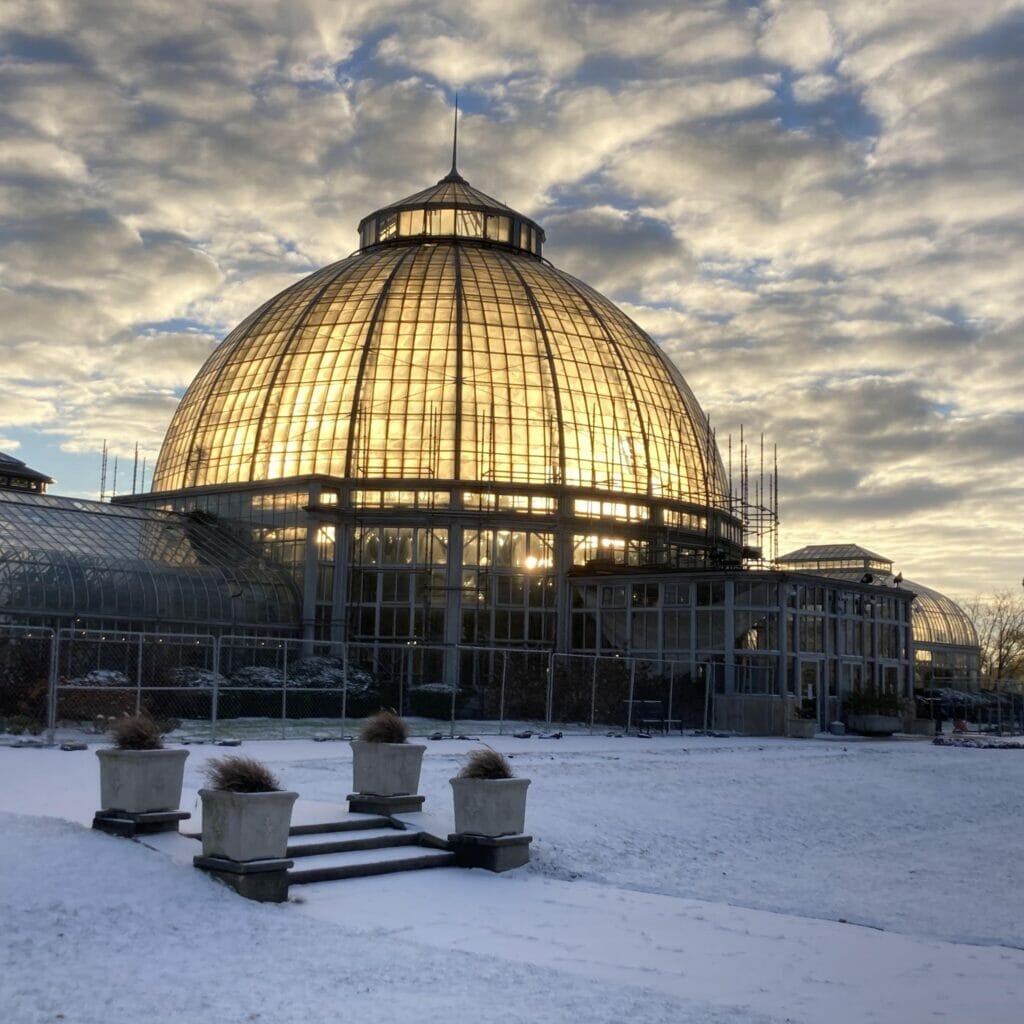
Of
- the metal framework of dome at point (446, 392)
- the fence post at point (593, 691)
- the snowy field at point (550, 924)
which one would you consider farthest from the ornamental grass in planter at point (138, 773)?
the metal framework of dome at point (446, 392)

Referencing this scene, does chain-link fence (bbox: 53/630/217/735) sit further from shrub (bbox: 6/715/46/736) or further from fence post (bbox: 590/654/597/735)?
fence post (bbox: 590/654/597/735)

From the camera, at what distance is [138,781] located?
18094 millimetres

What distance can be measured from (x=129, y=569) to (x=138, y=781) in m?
35.7

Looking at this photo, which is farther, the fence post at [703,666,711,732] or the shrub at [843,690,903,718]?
the shrub at [843,690,903,718]

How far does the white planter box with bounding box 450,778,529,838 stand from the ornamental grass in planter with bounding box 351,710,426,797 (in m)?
1.91

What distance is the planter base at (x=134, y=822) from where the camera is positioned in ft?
58.4

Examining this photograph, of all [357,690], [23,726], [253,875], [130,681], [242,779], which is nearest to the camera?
[253,875]

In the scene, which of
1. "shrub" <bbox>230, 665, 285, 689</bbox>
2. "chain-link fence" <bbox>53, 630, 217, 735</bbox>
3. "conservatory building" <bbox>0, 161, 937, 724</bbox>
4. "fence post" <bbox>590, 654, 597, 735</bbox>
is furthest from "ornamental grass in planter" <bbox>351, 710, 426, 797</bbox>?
"conservatory building" <bbox>0, 161, 937, 724</bbox>

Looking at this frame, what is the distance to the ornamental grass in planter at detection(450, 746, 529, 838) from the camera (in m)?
19.7

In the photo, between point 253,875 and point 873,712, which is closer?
point 253,875

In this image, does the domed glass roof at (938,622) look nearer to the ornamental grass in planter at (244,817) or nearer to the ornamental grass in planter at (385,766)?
the ornamental grass in planter at (385,766)

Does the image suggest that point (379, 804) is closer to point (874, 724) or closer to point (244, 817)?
point (244, 817)

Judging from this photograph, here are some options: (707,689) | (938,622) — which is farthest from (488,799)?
(938,622)

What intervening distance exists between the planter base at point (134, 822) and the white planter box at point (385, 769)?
4.06 metres
